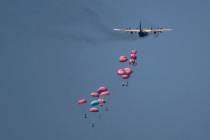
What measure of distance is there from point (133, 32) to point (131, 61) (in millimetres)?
16639

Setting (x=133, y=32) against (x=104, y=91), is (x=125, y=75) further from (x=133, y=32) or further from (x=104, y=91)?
(x=133, y=32)

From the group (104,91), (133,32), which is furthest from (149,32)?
(104,91)

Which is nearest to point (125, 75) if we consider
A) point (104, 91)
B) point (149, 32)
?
point (104, 91)

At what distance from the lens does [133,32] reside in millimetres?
197875

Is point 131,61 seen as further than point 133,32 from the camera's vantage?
No

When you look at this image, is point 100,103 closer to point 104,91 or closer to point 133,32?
point 104,91

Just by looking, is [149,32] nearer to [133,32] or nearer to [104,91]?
[133,32]

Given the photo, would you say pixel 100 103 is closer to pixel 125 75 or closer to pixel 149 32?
pixel 125 75

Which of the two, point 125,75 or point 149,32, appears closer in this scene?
point 125,75

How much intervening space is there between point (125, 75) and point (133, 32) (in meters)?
23.8

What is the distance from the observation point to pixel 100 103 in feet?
570

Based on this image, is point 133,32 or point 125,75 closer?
point 125,75

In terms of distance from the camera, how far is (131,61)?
601 feet

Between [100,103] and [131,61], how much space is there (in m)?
15.4
